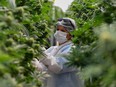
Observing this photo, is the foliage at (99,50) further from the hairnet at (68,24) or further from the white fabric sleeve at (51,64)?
the hairnet at (68,24)

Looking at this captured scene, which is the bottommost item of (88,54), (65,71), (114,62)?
(65,71)

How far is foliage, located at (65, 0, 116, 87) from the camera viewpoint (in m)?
1.44

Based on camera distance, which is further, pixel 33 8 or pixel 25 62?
pixel 33 8

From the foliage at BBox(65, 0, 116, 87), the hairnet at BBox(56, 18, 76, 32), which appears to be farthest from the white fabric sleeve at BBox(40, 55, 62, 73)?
the foliage at BBox(65, 0, 116, 87)

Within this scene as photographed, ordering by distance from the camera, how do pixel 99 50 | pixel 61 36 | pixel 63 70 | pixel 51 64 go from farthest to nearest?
1. pixel 61 36
2. pixel 63 70
3. pixel 51 64
4. pixel 99 50

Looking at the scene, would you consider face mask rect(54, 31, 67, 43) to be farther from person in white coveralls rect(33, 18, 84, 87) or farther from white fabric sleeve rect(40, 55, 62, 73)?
white fabric sleeve rect(40, 55, 62, 73)

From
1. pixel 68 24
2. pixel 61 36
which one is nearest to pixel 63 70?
pixel 61 36

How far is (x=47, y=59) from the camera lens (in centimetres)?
368

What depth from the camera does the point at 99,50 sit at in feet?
5.22

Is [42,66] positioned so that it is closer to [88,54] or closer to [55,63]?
[55,63]

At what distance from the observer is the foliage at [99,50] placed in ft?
4.73

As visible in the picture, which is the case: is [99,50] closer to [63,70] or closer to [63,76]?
[63,70]

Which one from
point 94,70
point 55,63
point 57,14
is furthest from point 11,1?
point 55,63

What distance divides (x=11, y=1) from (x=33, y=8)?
1.57 meters
